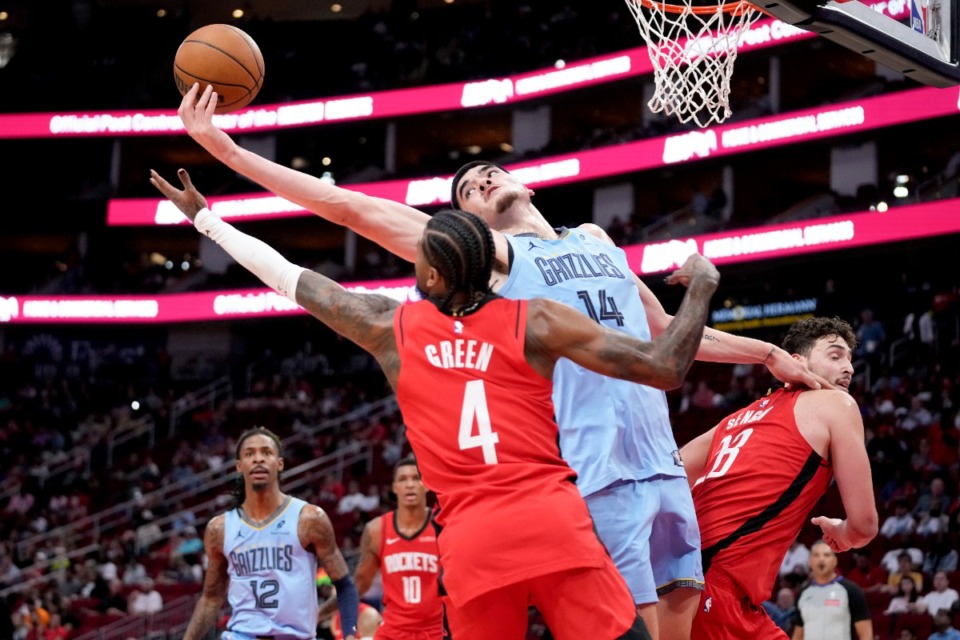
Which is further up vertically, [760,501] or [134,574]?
[134,574]

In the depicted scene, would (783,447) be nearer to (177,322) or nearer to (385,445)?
(385,445)

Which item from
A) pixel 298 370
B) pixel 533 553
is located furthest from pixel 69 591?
pixel 533 553

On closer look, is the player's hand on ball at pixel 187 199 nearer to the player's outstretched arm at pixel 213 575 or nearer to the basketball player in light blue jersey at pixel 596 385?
the basketball player in light blue jersey at pixel 596 385

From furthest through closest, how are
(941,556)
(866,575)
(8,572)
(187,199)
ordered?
(8,572) < (866,575) < (941,556) < (187,199)

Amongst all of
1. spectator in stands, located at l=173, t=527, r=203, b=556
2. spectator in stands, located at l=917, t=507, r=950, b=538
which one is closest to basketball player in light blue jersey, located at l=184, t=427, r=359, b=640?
spectator in stands, located at l=917, t=507, r=950, b=538

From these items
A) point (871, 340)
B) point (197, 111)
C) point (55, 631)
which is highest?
point (871, 340)

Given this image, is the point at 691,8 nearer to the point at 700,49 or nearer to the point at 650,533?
the point at 700,49

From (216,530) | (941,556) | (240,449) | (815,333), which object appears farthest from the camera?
(941,556)

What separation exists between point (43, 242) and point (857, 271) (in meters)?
21.8

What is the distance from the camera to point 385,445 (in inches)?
850

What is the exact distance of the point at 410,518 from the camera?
27.3 ft

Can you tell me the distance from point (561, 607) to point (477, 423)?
0.53 metres

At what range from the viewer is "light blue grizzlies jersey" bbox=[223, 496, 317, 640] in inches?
259

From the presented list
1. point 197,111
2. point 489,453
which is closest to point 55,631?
point 197,111
